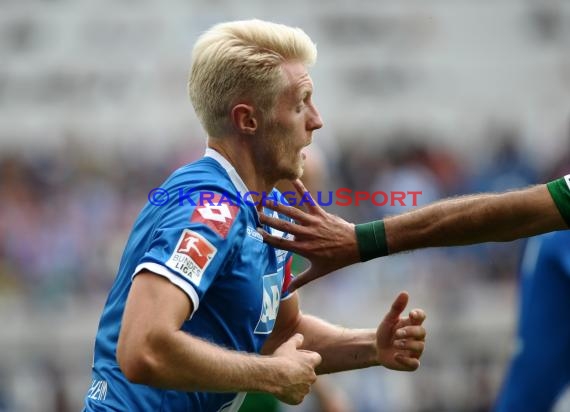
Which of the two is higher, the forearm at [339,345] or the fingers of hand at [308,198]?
the fingers of hand at [308,198]

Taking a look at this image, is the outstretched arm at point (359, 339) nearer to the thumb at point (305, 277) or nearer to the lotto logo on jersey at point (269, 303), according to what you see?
the thumb at point (305, 277)

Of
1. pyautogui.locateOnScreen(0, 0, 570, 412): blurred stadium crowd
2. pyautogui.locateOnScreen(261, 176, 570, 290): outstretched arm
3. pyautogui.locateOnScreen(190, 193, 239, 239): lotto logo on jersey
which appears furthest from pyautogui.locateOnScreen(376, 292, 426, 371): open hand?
pyautogui.locateOnScreen(0, 0, 570, 412): blurred stadium crowd

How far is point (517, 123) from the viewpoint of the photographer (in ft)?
50.8

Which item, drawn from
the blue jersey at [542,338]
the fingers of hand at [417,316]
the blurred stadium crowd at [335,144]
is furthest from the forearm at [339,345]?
the blurred stadium crowd at [335,144]

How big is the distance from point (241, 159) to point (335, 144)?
10003mm

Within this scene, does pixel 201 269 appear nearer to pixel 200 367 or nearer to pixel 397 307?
pixel 200 367

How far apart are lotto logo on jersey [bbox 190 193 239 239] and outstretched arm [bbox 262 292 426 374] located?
2.98ft

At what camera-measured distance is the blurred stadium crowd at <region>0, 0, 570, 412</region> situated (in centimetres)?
1195

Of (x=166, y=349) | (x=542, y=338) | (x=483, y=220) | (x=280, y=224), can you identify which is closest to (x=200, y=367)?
(x=166, y=349)

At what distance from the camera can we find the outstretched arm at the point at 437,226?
4820mm

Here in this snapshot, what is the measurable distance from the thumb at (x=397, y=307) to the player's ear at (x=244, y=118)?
35.9 inches

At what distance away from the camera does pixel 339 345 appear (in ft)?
16.8

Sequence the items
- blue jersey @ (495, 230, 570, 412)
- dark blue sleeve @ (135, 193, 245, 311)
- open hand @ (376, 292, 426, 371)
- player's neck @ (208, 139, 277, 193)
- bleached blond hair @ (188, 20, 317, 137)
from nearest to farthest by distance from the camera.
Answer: dark blue sleeve @ (135, 193, 245, 311)
bleached blond hair @ (188, 20, 317, 137)
player's neck @ (208, 139, 277, 193)
open hand @ (376, 292, 426, 371)
blue jersey @ (495, 230, 570, 412)

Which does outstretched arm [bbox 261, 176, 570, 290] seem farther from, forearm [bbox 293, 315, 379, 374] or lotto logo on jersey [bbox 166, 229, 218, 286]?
lotto logo on jersey [bbox 166, 229, 218, 286]
